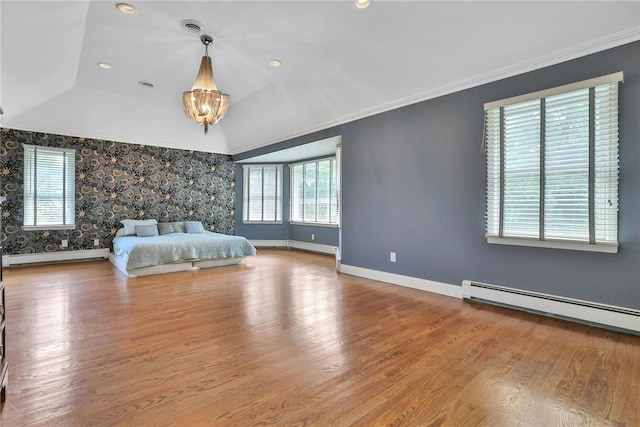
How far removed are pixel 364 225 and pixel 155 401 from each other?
12.1ft

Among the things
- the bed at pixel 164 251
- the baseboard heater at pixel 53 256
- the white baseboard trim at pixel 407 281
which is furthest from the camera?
the baseboard heater at pixel 53 256

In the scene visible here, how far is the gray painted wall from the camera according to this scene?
2.75m

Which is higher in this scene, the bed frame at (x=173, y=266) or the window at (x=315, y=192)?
the window at (x=315, y=192)

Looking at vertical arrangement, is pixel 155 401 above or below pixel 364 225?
below

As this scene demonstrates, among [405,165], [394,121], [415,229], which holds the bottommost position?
[415,229]

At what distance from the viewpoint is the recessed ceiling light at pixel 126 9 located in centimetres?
309

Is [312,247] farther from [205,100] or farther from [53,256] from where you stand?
[53,256]

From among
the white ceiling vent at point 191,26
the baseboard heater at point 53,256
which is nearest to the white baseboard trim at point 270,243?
the baseboard heater at point 53,256

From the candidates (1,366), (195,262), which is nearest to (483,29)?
(1,366)

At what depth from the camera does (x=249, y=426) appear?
1547 millimetres

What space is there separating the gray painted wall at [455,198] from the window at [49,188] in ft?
16.4

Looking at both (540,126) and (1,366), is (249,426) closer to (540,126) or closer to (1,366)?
(1,366)

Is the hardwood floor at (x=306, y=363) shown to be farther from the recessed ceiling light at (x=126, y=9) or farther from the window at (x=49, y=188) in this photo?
the recessed ceiling light at (x=126, y=9)

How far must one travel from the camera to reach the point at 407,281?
4324 mm
